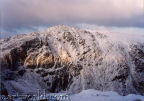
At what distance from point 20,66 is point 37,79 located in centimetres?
480

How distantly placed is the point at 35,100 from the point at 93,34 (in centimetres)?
5916

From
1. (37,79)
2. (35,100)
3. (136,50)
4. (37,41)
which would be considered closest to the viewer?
(35,100)

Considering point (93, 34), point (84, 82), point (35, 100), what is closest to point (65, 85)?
point (84, 82)

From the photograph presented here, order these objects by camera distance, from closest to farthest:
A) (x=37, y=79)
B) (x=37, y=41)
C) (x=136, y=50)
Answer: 1. (x=37, y=79)
2. (x=37, y=41)
3. (x=136, y=50)

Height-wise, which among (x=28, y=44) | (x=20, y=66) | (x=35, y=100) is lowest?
(x=35, y=100)

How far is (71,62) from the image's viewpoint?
249ft

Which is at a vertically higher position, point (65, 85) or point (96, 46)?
point (96, 46)

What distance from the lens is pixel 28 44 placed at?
246 feet

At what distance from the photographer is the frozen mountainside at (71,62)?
70.7 meters

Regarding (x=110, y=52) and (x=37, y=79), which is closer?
(x=37, y=79)

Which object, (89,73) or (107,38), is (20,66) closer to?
(89,73)

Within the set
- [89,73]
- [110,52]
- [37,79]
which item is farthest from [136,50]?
[37,79]

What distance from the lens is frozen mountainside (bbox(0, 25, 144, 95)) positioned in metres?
70.7

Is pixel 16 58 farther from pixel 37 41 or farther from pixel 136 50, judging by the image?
pixel 136 50
